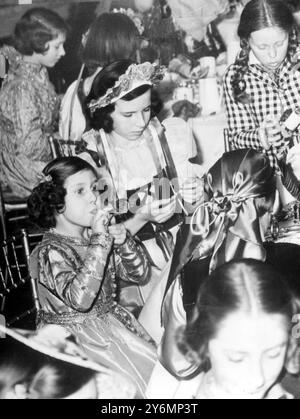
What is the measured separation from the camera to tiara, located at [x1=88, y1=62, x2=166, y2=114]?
227cm

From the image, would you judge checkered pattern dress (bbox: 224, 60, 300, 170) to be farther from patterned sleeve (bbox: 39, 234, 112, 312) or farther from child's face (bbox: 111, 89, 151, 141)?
patterned sleeve (bbox: 39, 234, 112, 312)

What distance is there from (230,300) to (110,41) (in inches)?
42.4

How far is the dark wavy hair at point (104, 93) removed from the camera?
2287mm

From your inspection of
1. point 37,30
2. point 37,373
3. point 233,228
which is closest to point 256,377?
point 233,228

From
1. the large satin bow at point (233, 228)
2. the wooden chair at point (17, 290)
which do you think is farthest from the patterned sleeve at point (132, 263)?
the wooden chair at point (17, 290)

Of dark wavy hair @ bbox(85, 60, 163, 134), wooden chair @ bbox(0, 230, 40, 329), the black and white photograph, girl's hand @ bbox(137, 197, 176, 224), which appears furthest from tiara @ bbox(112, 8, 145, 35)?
wooden chair @ bbox(0, 230, 40, 329)

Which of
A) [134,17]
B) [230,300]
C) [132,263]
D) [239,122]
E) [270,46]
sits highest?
[134,17]

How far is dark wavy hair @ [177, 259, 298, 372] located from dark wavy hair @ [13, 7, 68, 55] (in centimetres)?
110

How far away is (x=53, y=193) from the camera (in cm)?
225

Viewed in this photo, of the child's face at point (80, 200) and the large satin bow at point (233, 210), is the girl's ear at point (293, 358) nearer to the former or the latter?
the large satin bow at point (233, 210)

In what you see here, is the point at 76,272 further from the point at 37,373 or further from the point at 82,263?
the point at 37,373

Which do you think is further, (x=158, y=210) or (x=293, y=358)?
(x=158, y=210)

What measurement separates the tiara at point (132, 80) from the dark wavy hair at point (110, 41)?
3.1 inches
